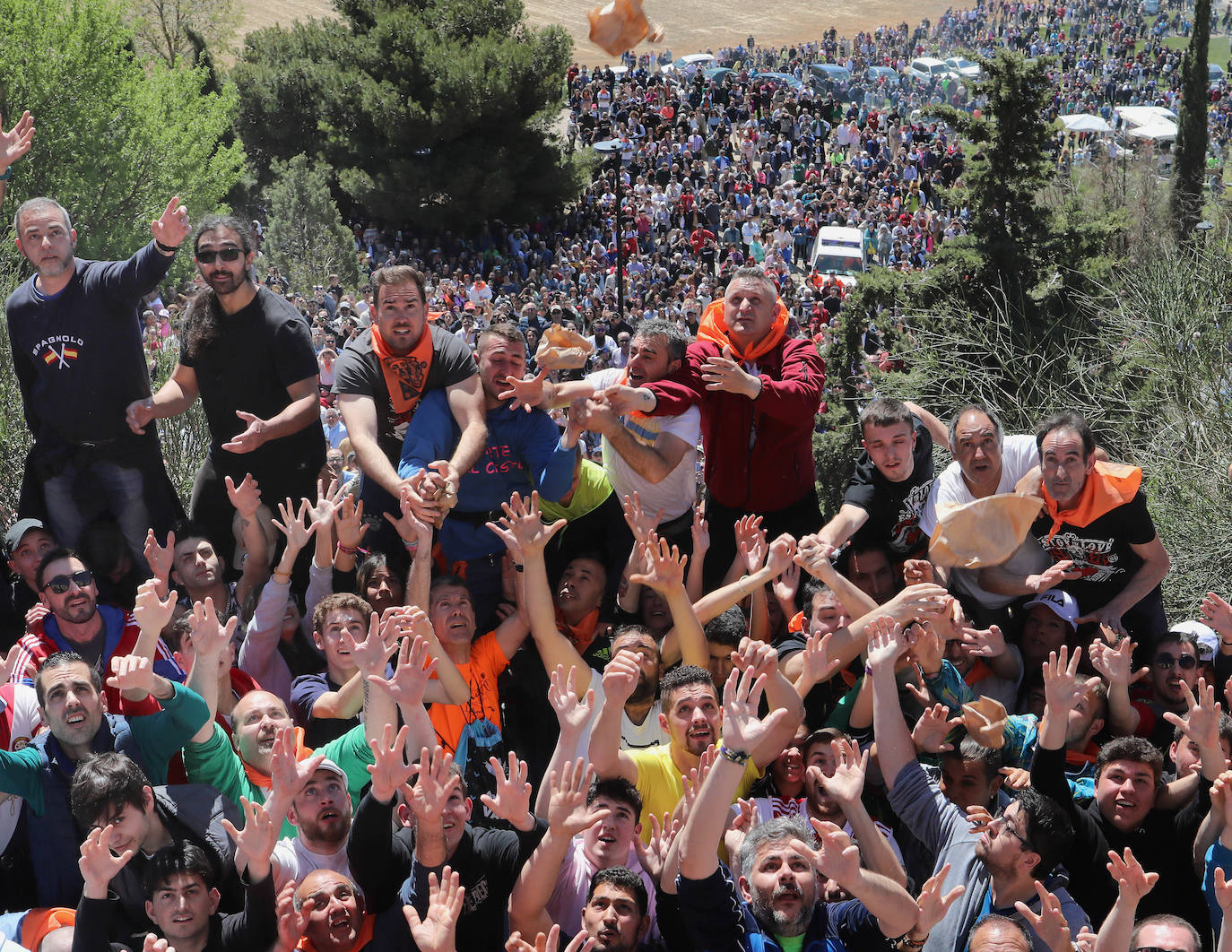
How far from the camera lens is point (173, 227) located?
5.44m

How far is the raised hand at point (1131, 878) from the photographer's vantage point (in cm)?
355

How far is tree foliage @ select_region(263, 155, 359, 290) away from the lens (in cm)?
2646

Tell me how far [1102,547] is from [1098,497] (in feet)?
0.76

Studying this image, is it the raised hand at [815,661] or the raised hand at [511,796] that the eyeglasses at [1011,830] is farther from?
the raised hand at [511,796]

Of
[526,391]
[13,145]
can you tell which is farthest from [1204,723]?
[13,145]

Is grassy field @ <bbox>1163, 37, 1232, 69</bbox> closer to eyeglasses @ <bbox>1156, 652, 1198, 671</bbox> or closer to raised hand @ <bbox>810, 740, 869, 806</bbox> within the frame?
eyeglasses @ <bbox>1156, 652, 1198, 671</bbox>

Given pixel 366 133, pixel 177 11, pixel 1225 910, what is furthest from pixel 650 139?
pixel 1225 910

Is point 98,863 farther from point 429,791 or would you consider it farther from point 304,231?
point 304,231

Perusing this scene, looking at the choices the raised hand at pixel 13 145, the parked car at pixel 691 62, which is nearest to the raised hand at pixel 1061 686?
the raised hand at pixel 13 145

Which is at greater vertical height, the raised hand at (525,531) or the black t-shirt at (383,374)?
the black t-shirt at (383,374)

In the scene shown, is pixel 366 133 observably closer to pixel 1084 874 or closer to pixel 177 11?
pixel 177 11

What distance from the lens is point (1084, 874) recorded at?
167 inches

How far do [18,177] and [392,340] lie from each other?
71.5 ft

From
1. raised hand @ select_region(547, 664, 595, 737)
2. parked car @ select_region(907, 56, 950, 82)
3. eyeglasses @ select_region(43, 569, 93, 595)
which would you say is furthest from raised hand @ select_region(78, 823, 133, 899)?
parked car @ select_region(907, 56, 950, 82)
